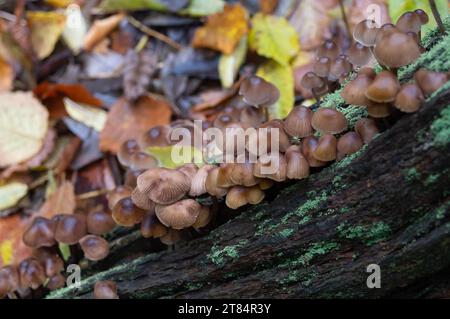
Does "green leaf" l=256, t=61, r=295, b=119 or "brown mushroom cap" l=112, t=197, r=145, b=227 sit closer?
"brown mushroom cap" l=112, t=197, r=145, b=227

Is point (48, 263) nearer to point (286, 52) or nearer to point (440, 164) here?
point (440, 164)

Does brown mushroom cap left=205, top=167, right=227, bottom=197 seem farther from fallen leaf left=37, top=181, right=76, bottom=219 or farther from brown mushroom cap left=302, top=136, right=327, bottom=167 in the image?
fallen leaf left=37, top=181, right=76, bottom=219

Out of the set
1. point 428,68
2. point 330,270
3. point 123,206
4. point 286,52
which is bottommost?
point 330,270

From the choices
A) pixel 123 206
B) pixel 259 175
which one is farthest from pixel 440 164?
pixel 123 206

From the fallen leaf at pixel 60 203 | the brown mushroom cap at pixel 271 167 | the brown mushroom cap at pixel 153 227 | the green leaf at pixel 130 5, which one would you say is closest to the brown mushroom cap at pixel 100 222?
the brown mushroom cap at pixel 153 227

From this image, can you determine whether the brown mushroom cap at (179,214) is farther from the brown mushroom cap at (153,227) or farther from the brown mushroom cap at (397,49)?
the brown mushroom cap at (397,49)

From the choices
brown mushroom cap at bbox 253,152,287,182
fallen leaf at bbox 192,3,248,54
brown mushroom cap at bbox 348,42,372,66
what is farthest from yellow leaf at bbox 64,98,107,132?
brown mushroom cap at bbox 253,152,287,182

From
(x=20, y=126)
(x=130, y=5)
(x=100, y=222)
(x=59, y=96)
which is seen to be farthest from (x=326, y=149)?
(x=130, y=5)
